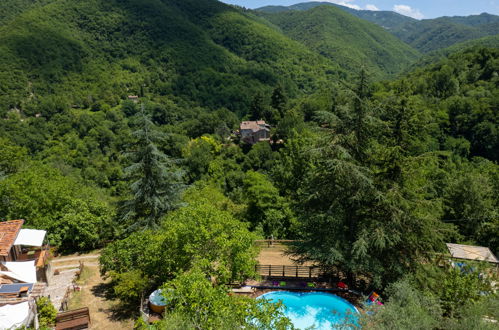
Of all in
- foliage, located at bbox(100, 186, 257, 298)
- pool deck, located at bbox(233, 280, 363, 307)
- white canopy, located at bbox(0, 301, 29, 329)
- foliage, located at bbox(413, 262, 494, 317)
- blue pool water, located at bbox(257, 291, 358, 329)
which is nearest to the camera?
white canopy, located at bbox(0, 301, 29, 329)

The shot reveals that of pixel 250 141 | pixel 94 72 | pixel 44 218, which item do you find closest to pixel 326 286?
pixel 44 218

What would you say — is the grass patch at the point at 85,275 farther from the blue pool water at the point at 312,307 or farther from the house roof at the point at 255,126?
the house roof at the point at 255,126

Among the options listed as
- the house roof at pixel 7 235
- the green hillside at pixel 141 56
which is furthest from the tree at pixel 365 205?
the green hillside at pixel 141 56

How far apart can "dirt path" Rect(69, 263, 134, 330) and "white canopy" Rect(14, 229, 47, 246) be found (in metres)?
3.53

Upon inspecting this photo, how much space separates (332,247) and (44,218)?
19366 mm

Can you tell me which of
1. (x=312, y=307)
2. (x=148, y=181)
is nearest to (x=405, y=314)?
(x=312, y=307)

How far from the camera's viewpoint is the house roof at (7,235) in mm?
15305

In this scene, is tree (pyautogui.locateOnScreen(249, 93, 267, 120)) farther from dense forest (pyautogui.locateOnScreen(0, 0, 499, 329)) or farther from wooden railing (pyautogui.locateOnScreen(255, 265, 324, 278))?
wooden railing (pyautogui.locateOnScreen(255, 265, 324, 278))

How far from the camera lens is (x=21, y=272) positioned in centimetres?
1487

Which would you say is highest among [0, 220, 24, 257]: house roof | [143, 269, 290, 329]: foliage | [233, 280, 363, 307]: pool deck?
[143, 269, 290, 329]: foliage

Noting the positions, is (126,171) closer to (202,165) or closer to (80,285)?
(80,285)

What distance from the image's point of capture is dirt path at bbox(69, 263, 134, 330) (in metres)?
15.3

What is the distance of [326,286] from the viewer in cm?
1819

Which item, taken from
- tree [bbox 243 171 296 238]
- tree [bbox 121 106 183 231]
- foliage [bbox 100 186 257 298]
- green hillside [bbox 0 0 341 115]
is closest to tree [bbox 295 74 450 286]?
foliage [bbox 100 186 257 298]
